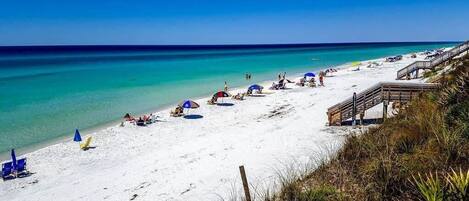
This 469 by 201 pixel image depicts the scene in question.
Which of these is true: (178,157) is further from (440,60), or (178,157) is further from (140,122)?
(440,60)

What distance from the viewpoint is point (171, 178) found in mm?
11875

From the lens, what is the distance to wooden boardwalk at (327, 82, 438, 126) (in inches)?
647

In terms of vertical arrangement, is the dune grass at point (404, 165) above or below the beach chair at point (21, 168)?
above

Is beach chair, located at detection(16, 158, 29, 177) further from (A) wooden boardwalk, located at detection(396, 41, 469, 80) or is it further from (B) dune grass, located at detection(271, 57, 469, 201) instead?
(A) wooden boardwalk, located at detection(396, 41, 469, 80)

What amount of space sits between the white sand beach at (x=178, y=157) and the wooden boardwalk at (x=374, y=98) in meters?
0.84

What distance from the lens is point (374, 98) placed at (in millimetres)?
16953

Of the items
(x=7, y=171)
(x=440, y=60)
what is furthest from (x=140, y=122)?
(x=440, y=60)

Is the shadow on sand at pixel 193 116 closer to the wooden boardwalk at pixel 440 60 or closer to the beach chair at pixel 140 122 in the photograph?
the beach chair at pixel 140 122

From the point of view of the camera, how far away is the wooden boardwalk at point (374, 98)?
16.4 meters

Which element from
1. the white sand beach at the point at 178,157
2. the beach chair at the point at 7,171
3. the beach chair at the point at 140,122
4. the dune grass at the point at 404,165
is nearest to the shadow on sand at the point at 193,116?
the white sand beach at the point at 178,157

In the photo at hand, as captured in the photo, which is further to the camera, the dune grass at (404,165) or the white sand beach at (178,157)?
the white sand beach at (178,157)

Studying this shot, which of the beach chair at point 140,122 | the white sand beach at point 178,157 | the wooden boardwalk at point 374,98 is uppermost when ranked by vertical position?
the wooden boardwalk at point 374,98

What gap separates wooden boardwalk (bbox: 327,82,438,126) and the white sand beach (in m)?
0.84

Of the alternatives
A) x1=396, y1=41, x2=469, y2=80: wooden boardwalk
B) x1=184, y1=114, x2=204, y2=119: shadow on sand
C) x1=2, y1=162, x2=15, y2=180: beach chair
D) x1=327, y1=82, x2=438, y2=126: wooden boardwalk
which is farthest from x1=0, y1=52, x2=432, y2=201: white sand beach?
x1=396, y1=41, x2=469, y2=80: wooden boardwalk
